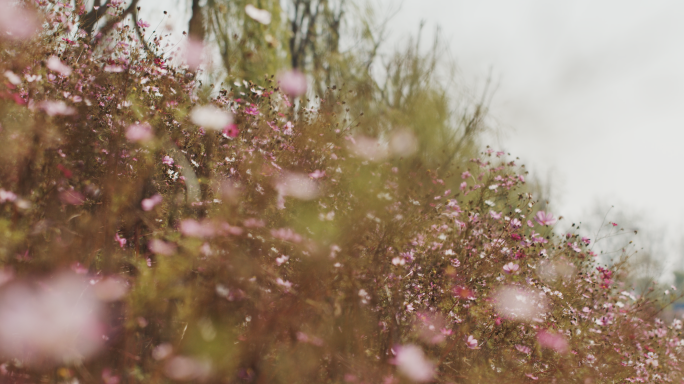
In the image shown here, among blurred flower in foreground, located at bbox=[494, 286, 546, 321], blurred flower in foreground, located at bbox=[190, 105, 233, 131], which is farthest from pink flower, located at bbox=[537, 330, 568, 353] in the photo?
blurred flower in foreground, located at bbox=[190, 105, 233, 131]

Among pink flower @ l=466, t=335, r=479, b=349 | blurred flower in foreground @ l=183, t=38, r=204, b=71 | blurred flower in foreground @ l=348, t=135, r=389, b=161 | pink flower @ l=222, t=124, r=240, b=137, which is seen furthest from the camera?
blurred flower in foreground @ l=183, t=38, r=204, b=71

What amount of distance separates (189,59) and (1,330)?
2560mm

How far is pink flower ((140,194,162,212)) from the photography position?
208 centimetres

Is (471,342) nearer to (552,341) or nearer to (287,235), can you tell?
(552,341)

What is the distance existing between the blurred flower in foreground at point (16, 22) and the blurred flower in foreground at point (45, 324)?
4.90 ft

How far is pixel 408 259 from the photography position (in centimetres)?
Result: 264

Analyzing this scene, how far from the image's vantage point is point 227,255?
1.71 meters

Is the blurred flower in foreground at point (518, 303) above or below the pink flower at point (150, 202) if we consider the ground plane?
above

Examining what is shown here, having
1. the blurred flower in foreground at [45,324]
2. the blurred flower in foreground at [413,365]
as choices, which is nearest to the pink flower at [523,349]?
the blurred flower in foreground at [413,365]

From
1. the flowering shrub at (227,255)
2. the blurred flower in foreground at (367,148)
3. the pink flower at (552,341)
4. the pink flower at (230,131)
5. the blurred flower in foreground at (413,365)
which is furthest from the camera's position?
the blurred flower in foreground at (367,148)

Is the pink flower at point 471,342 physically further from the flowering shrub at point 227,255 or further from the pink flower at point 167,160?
the pink flower at point 167,160

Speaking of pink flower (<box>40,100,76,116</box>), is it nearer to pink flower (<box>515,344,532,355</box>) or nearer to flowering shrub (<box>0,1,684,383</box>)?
flowering shrub (<box>0,1,684,383</box>)

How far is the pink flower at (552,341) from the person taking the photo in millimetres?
2588

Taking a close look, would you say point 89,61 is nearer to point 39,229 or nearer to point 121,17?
point 121,17
